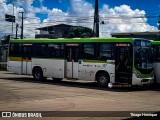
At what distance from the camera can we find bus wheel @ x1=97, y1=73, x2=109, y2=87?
68.2 feet

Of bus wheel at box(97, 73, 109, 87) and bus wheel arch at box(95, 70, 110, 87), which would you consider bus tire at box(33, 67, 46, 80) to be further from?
bus wheel at box(97, 73, 109, 87)

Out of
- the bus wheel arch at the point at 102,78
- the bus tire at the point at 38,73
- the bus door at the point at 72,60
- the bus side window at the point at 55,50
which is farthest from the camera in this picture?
the bus tire at the point at 38,73

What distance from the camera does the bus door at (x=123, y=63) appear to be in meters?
19.8

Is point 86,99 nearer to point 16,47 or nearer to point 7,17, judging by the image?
point 16,47

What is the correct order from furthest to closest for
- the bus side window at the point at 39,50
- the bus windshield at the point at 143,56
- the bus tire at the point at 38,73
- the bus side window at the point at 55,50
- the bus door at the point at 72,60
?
the bus tire at the point at 38,73
the bus side window at the point at 39,50
the bus side window at the point at 55,50
the bus door at the point at 72,60
the bus windshield at the point at 143,56

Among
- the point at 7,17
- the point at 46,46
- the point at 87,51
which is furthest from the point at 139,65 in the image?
the point at 7,17

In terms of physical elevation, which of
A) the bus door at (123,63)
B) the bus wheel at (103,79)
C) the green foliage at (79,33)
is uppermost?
the green foliage at (79,33)

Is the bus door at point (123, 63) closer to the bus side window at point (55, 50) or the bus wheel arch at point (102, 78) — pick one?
the bus wheel arch at point (102, 78)

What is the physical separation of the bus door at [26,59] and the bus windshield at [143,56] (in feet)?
28.8

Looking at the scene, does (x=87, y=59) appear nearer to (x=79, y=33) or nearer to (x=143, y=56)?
Answer: (x=143, y=56)

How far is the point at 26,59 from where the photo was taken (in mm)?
25500

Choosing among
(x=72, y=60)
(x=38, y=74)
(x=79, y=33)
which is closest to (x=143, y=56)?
(x=72, y=60)

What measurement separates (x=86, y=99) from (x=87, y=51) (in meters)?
7.05

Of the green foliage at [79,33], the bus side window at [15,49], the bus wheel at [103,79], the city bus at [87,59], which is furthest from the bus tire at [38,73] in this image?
the green foliage at [79,33]
